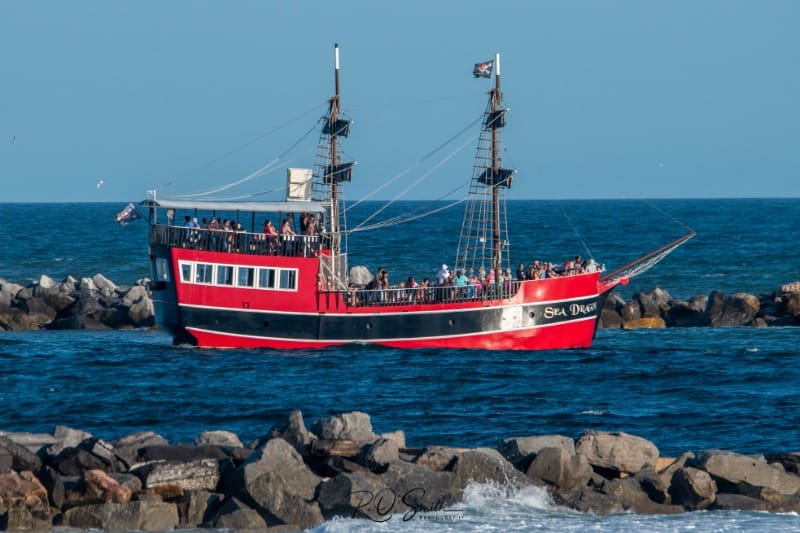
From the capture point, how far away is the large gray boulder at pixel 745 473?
875 inches

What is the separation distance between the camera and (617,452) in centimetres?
2300

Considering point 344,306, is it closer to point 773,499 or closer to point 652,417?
point 652,417

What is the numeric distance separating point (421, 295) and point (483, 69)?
811 centimetres

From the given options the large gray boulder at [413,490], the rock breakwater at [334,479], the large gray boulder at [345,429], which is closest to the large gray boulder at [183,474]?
the rock breakwater at [334,479]

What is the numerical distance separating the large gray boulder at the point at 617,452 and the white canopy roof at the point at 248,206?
856 inches

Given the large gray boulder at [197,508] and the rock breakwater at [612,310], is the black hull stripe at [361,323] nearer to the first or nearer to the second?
the rock breakwater at [612,310]

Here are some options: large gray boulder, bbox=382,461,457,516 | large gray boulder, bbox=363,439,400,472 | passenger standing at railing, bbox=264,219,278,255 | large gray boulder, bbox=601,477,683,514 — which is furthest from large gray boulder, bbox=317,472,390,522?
passenger standing at railing, bbox=264,219,278,255

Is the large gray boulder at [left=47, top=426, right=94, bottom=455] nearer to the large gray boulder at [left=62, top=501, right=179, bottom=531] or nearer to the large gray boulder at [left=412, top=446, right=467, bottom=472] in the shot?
the large gray boulder at [left=62, top=501, right=179, bottom=531]

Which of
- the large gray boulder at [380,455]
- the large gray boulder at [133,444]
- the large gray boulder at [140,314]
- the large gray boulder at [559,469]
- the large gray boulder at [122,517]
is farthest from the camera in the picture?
the large gray boulder at [140,314]

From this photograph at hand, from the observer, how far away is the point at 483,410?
3212 cm

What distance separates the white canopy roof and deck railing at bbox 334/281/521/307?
2.93m

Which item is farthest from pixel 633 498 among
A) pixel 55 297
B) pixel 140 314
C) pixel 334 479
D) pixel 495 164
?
pixel 55 297

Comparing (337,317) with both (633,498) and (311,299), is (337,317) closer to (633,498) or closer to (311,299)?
(311,299)

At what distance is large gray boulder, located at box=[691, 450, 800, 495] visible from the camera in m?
22.2
